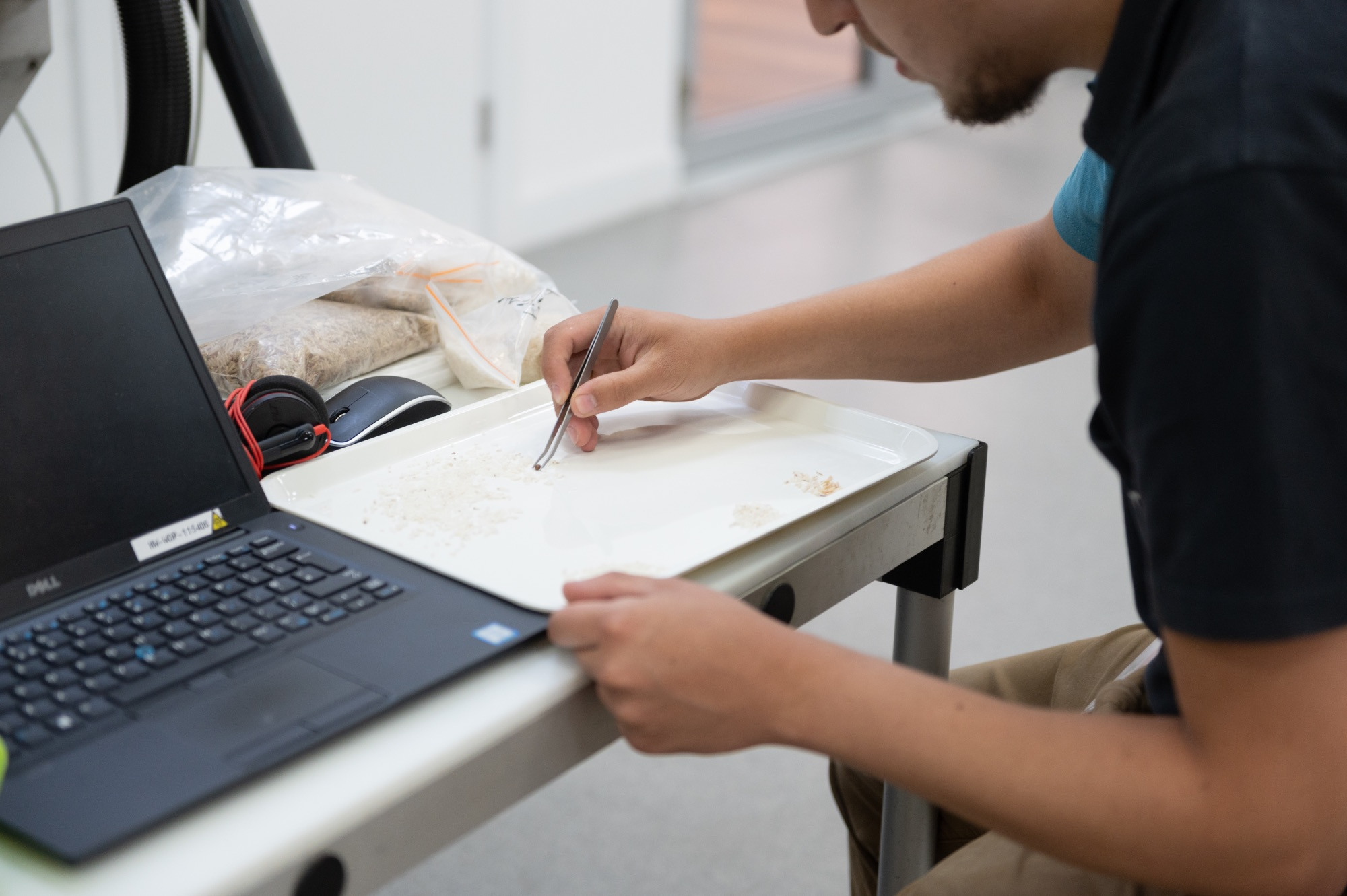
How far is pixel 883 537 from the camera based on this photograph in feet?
2.56

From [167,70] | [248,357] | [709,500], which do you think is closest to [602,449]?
[709,500]

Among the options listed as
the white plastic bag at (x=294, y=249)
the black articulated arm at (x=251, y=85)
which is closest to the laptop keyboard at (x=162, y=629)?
the white plastic bag at (x=294, y=249)

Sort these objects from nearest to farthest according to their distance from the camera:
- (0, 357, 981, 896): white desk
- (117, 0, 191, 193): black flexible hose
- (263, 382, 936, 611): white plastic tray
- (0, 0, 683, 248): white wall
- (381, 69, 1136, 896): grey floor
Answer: (0, 357, 981, 896): white desk < (263, 382, 936, 611): white plastic tray < (117, 0, 191, 193): black flexible hose < (381, 69, 1136, 896): grey floor < (0, 0, 683, 248): white wall

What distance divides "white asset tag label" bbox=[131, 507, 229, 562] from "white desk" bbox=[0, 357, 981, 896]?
0.20 m

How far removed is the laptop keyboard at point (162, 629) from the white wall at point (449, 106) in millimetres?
1483

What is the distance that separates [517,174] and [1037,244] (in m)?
2.37

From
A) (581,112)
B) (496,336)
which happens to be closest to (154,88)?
(496,336)

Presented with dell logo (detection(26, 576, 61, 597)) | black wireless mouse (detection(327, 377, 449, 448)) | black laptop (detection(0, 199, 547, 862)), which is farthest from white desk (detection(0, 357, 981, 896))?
black wireless mouse (detection(327, 377, 449, 448))

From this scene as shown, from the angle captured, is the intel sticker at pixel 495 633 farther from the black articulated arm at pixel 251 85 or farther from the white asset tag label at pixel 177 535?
the black articulated arm at pixel 251 85

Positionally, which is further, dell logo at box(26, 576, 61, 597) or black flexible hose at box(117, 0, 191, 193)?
black flexible hose at box(117, 0, 191, 193)

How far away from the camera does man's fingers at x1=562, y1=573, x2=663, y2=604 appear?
0.61m

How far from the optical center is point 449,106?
2869 mm

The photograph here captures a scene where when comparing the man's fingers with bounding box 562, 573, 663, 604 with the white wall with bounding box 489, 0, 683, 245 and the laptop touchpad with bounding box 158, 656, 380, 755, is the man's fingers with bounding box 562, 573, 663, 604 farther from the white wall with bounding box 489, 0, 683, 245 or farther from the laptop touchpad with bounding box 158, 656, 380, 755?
the white wall with bounding box 489, 0, 683, 245

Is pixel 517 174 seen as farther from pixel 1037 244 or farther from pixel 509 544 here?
pixel 509 544
